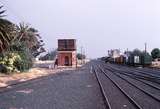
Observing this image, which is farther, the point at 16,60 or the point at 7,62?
the point at 16,60

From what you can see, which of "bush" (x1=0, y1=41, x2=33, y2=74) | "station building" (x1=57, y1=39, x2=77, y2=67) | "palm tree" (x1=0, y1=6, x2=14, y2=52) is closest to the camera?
"palm tree" (x1=0, y1=6, x2=14, y2=52)

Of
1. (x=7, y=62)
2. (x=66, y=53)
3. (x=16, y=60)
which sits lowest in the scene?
(x=7, y=62)

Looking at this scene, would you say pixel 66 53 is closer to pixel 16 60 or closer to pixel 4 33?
pixel 16 60

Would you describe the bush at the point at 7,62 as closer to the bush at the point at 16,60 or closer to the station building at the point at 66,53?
the bush at the point at 16,60

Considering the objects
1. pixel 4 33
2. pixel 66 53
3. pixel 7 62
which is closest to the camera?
pixel 4 33

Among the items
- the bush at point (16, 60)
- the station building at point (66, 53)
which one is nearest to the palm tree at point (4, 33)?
the bush at point (16, 60)

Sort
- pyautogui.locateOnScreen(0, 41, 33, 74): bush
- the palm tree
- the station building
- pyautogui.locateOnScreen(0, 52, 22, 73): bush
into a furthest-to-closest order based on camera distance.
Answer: the station building, pyautogui.locateOnScreen(0, 41, 33, 74): bush, pyautogui.locateOnScreen(0, 52, 22, 73): bush, the palm tree

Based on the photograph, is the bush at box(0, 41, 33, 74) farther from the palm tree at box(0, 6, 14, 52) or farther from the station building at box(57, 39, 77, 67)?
the station building at box(57, 39, 77, 67)

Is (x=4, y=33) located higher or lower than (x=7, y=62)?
higher

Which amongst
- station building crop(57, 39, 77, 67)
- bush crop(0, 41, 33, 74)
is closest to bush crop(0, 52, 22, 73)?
bush crop(0, 41, 33, 74)

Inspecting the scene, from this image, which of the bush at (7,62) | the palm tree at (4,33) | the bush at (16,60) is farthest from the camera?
the bush at (16,60)

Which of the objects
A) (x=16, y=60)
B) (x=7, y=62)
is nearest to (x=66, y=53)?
(x=16, y=60)

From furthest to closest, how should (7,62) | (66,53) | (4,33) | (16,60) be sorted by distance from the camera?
(66,53), (16,60), (7,62), (4,33)

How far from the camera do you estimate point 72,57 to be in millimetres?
→ 106312
